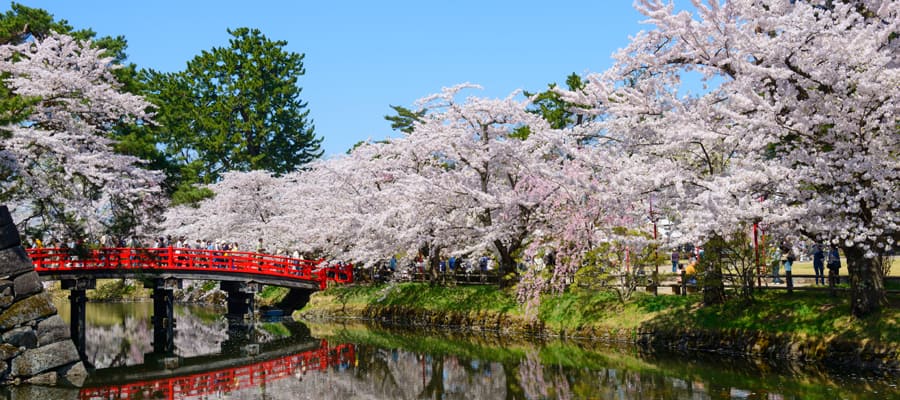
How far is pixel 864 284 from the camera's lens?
18219mm

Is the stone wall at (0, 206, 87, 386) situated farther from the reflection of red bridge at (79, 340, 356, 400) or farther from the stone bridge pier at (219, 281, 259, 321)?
the stone bridge pier at (219, 281, 259, 321)

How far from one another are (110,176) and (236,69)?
37796 mm

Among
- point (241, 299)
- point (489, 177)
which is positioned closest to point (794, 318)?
point (489, 177)

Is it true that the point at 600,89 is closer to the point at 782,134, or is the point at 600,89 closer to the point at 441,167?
the point at 782,134

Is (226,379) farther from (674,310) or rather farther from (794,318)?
(794,318)

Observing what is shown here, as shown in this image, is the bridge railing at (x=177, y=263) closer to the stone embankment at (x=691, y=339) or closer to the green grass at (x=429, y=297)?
the green grass at (x=429, y=297)

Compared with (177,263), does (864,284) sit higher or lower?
lower

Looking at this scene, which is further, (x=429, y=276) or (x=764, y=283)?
(x=429, y=276)

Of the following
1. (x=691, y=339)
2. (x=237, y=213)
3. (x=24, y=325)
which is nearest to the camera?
(x=24, y=325)

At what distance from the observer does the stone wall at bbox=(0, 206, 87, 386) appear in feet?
62.3

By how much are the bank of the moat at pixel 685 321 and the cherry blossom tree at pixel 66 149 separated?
37.3 feet

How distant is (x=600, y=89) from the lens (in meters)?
19.2

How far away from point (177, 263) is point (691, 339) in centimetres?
1937

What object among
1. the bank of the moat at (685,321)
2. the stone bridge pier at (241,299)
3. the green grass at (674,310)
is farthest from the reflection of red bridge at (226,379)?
the stone bridge pier at (241,299)
